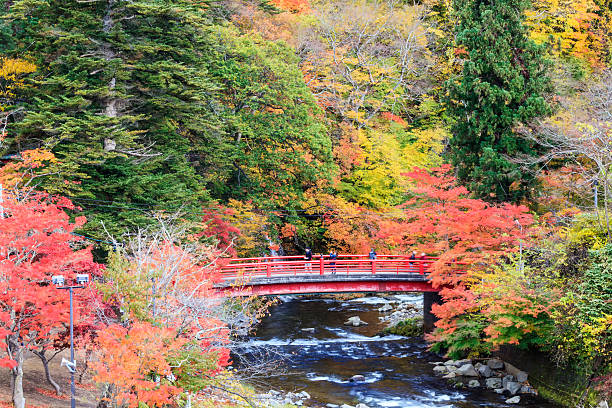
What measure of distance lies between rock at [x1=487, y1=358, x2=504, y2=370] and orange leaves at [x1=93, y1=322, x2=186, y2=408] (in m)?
18.3

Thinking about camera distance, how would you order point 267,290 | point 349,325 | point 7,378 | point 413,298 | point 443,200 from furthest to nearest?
point 413,298
point 349,325
point 443,200
point 267,290
point 7,378

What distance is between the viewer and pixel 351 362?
105 feet

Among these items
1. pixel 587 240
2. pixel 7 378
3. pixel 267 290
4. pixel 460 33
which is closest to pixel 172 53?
pixel 267 290

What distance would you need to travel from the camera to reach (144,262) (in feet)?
62.6

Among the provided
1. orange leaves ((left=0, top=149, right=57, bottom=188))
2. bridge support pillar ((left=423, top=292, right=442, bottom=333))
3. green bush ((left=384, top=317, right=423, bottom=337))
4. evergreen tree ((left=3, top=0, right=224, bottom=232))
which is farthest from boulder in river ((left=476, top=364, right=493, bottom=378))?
orange leaves ((left=0, top=149, right=57, bottom=188))

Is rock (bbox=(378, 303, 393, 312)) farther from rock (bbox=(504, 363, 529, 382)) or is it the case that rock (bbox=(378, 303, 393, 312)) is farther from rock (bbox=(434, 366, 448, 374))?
rock (bbox=(504, 363, 529, 382))

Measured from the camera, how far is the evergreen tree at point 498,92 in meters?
32.4

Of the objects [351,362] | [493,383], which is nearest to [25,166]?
[351,362]

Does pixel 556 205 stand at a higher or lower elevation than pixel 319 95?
lower

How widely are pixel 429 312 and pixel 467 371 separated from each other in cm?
660

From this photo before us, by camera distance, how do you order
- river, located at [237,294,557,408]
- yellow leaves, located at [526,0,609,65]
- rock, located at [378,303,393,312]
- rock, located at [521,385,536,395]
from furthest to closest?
yellow leaves, located at [526,0,609,65] < rock, located at [378,303,393,312] < rock, located at [521,385,536,395] < river, located at [237,294,557,408]

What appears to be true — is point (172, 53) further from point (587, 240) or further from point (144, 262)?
point (587, 240)

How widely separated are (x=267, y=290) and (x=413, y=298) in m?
16.6

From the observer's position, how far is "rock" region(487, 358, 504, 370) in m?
29.7
